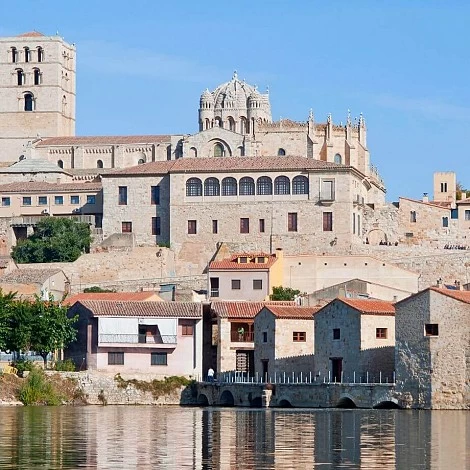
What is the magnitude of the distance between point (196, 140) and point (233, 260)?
2273 cm

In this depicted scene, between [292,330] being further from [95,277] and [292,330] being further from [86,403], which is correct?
[95,277]

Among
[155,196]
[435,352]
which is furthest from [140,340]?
[155,196]

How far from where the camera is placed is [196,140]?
107 metres

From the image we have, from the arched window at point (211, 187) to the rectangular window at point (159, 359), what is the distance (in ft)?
88.3

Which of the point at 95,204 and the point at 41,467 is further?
the point at 95,204

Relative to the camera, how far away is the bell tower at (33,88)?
125 m

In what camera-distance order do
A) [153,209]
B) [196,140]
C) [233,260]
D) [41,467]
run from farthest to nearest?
[196,140]
[153,209]
[233,260]
[41,467]

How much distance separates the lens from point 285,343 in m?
65.6

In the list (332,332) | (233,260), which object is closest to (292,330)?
(332,332)

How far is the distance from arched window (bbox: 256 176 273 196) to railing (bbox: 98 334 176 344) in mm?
26255

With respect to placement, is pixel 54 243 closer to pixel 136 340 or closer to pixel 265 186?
pixel 265 186

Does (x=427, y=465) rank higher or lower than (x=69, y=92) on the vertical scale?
lower

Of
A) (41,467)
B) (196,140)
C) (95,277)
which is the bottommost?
(41,467)

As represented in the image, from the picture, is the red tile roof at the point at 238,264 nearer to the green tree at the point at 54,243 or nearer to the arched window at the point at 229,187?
the arched window at the point at 229,187
